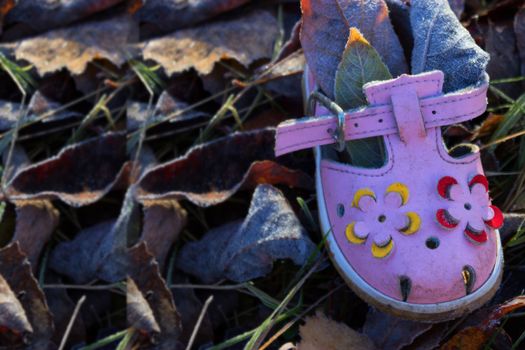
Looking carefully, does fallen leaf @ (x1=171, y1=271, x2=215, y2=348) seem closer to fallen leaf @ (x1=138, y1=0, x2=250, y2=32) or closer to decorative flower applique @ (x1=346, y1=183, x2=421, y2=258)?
decorative flower applique @ (x1=346, y1=183, x2=421, y2=258)

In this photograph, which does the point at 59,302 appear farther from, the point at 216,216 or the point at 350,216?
the point at 350,216

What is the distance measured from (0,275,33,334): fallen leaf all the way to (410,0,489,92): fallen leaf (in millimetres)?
1077

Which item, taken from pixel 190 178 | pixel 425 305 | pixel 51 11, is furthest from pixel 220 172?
pixel 51 11

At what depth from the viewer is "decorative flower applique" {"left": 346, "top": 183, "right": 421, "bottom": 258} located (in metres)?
1.49

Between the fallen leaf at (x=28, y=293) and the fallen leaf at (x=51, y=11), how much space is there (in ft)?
2.78

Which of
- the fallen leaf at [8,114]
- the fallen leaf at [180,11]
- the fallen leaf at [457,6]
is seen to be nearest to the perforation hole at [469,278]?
the fallen leaf at [457,6]

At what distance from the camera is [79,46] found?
223cm

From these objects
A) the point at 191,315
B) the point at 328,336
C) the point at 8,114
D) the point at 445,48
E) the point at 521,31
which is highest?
the point at 445,48

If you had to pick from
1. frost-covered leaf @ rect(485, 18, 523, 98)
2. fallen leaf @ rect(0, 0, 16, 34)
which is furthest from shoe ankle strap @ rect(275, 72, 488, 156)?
fallen leaf @ rect(0, 0, 16, 34)

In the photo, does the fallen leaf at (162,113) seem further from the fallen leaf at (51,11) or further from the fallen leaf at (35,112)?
the fallen leaf at (51,11)

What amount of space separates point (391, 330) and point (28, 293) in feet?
2.89

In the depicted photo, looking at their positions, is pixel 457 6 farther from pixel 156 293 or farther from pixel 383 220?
pixel 156 293

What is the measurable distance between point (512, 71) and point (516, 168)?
295 millimetres

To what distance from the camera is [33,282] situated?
5.82ft
